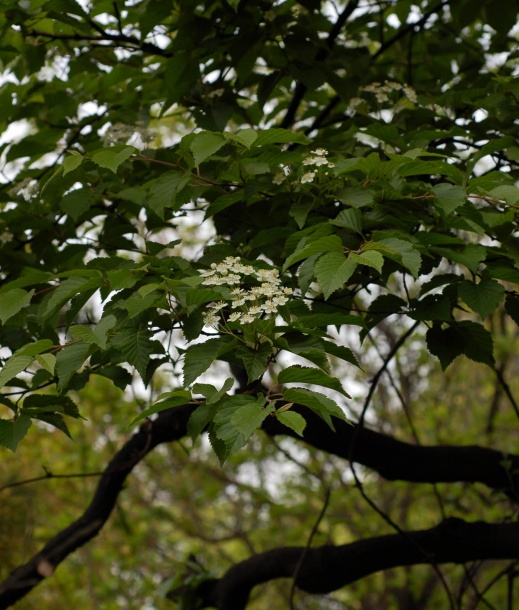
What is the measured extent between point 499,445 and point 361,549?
4.05 meters

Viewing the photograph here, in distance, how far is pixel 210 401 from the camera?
1.13m

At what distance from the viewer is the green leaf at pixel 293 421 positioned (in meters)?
1.05

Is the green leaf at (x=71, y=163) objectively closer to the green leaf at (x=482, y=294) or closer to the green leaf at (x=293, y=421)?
the green leaf at (x=293, y=421)

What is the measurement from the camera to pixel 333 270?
124 centimetres

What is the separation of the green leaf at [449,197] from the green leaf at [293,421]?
0.53 meters

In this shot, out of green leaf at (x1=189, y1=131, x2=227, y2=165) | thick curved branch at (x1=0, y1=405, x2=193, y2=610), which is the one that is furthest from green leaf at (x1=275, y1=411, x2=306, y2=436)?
thick curved branch at (x1=0, y1=405, x2=193, y2=610)

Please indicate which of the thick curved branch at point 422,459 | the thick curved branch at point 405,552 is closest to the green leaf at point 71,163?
the thick curved branch at point 422,459

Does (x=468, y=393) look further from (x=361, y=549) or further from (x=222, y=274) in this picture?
(x=222, y=274)

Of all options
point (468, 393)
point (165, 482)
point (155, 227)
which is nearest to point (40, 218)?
point (155, 227)

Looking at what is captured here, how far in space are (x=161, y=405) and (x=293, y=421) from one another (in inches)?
7.8

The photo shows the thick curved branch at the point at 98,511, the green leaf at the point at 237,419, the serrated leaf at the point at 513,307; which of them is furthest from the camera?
the thick curved branch at the point at 98,511

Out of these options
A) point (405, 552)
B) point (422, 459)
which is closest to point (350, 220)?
point (422, 459)

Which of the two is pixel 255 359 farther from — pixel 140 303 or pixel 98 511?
pixel 98 511

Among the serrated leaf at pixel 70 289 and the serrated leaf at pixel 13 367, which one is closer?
the serrated leaf at pixel 13 367
